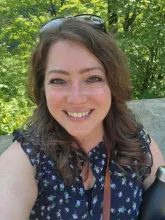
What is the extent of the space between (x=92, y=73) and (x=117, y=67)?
0.20 meters

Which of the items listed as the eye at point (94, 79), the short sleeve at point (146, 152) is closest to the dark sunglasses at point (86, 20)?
the eye at point (94, 79)

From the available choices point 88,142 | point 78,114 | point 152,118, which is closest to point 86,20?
point 78,114

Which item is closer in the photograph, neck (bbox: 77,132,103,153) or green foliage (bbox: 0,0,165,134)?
neck (bbox: 77,132,103,153)

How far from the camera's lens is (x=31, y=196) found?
1281mm

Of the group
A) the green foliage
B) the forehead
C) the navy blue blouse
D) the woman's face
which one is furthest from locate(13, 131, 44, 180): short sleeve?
the green foliage

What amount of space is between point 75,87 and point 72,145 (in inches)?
12.6

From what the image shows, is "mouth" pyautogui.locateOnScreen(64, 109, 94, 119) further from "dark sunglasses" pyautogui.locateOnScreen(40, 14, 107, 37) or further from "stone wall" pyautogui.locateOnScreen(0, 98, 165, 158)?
"stone wall" pyautogui.locateOnScreen(0, 98, 165, 158)

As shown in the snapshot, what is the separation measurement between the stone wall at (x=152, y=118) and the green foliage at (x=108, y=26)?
1.11 metres

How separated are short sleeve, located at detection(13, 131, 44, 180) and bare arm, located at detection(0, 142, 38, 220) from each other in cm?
2

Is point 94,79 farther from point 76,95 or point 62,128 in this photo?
point 62,128

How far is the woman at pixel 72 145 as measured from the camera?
132 centimetres

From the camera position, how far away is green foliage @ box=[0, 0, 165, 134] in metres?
5.61

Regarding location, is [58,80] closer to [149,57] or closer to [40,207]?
[40,207]

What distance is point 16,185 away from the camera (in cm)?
123
